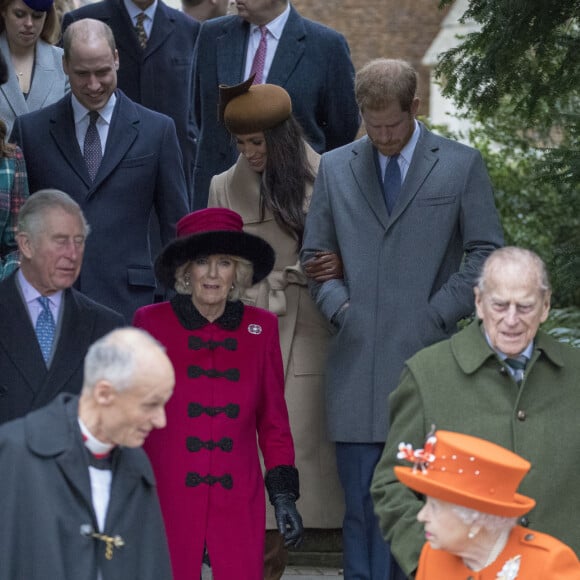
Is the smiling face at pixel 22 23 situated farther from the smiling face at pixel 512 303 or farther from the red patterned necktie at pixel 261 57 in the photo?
the smiling face at pixel 512 303

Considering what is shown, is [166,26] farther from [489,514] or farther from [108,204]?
[489,514]

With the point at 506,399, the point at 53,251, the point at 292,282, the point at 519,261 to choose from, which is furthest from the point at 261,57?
the point at 506,399

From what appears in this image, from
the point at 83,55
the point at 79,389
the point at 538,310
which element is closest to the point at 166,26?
the point at 83,55

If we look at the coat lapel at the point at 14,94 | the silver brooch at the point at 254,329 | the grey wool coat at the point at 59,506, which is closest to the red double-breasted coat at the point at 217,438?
the silver brooch at the point at 254,329

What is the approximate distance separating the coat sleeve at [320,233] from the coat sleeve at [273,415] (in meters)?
0.57

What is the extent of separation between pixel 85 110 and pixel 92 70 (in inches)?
8.1

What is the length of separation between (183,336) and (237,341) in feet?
0.66

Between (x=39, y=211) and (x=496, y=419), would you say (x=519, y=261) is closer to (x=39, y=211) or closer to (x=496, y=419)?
(x=496, y=419)

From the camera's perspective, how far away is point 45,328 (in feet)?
19.6

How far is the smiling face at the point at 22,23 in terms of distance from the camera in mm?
7961

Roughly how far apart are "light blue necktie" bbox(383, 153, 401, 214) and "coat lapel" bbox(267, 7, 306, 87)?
51.1 inches

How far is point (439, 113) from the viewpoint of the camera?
2117 centimetres

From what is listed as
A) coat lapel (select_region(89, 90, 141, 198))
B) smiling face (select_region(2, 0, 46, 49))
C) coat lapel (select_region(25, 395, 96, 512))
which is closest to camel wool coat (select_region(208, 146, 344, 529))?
coat lapel (select_region(89, 90, 141, 198))

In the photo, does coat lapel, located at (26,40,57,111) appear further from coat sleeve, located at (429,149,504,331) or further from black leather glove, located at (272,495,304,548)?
black leather glove, located at (272,495,304,548)
